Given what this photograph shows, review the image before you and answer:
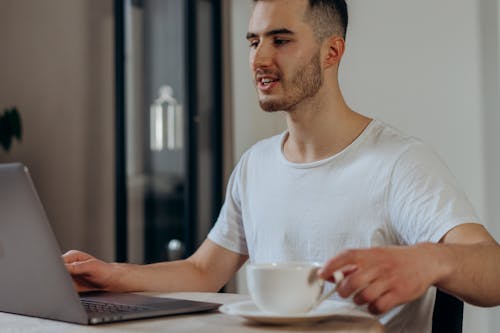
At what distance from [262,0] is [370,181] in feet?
1.60

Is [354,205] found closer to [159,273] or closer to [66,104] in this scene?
[159,273]

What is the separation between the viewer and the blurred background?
3016mm

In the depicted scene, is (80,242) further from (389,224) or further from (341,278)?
(341,278)

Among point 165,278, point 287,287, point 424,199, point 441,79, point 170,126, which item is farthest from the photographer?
Answer: point 170,126

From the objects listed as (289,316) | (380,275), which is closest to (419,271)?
(380,275)

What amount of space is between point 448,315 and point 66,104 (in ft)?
8.64

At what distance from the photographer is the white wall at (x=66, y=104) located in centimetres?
348

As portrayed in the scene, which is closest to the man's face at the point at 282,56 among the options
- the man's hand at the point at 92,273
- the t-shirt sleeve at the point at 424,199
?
the t-shirt sleeve at the point at 424,199

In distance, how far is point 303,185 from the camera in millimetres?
1607

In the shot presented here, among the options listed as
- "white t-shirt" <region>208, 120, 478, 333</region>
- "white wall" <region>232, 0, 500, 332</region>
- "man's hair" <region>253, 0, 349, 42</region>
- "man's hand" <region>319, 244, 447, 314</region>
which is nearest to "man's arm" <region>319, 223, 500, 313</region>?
"man's hand" <region>319, 244, 447, 314</region>

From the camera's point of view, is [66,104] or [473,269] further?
[66,104]

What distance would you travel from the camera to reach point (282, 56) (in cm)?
165

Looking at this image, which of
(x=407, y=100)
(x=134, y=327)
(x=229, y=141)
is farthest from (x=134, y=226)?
(x=134, y=327)

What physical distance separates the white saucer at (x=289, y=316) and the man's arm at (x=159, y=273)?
0.40 m
